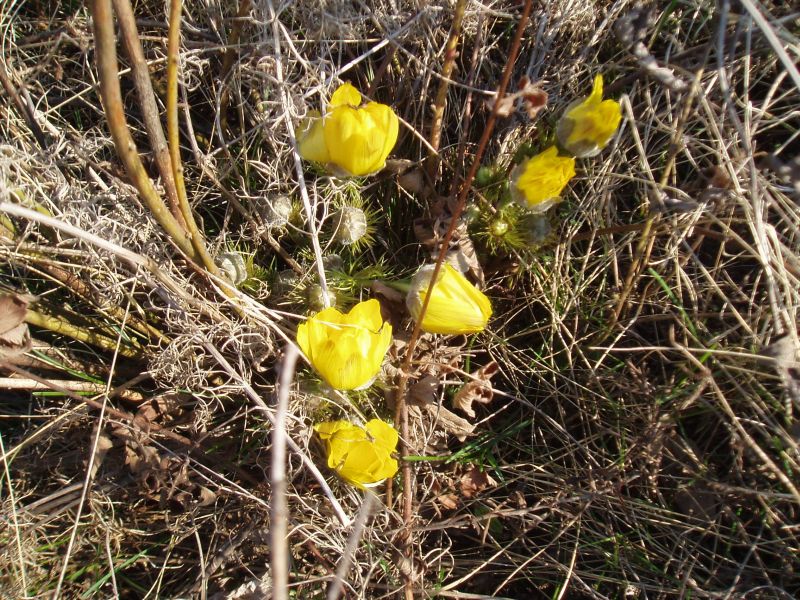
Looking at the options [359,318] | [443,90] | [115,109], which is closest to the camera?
[115,109]

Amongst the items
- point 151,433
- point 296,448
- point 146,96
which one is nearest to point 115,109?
point 146,96

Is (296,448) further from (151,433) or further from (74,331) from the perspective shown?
(74,331)

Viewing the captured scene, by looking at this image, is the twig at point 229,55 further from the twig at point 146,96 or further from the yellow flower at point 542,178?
the yellow flower at point 542,178

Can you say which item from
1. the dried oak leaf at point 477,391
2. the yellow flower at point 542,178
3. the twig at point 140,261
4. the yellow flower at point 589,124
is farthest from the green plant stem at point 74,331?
the yellow flower at point 589,124

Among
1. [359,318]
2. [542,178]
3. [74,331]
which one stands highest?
[542,178]

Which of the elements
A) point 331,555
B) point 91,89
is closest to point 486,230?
point 331,555

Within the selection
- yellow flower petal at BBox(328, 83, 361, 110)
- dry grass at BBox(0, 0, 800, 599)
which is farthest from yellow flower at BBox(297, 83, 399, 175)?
dry grass at BBox(0, 0, 800, 599)

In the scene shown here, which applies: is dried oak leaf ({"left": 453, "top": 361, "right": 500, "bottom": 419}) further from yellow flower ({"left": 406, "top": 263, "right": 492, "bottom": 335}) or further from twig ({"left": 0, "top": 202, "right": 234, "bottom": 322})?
twig ({"left": 0, "top": 202, "right": 234, "bottom": 322})
